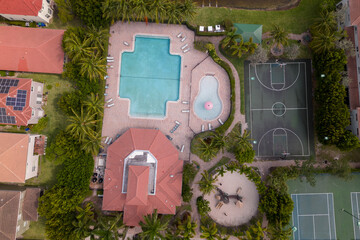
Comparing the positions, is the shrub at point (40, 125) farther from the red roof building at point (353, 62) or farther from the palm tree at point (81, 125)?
the red roof building at point (353, 62)

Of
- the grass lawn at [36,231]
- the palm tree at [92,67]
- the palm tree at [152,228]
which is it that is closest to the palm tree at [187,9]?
the palm tree at [92,67]

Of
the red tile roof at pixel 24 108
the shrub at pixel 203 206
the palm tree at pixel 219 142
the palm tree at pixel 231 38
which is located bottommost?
the shrub at pixel 203 206

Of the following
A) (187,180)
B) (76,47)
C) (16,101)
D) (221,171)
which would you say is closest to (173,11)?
(76,47)

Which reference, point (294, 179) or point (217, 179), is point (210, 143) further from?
point (294, 179)

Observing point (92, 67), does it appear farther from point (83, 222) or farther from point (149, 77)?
point (83, 222)

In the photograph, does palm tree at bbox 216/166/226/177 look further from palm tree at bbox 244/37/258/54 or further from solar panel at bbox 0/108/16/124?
solar panel at bbox 0/108/16/124

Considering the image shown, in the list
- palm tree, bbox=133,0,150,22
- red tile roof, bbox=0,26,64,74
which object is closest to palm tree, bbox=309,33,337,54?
palm tree, bbox=133,0,150,22
